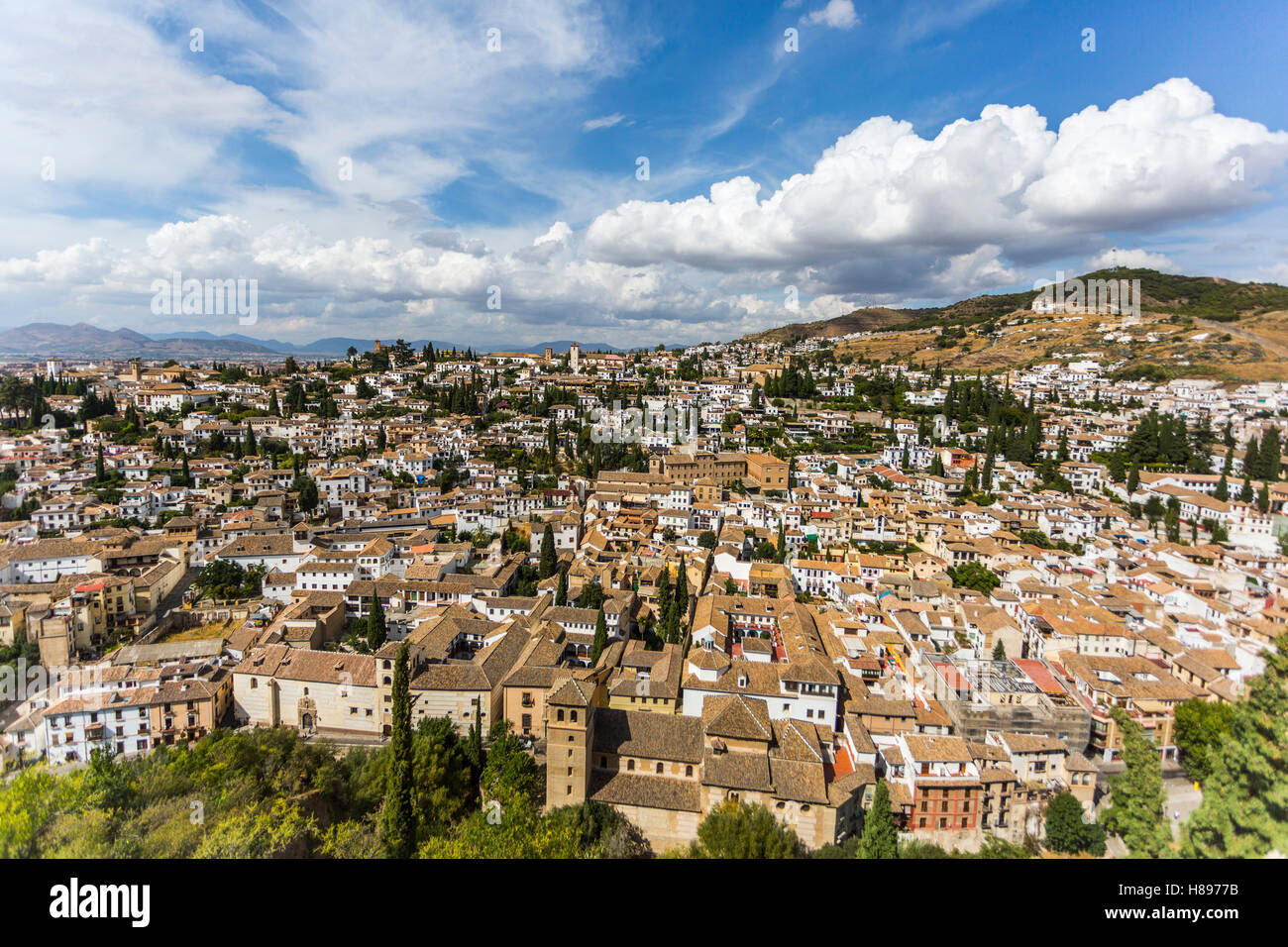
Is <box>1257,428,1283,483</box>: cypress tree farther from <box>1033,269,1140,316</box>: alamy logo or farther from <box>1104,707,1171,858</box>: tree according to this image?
<box>1033,269,1140,316</box>: alamy logo

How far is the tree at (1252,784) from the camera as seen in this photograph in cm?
214

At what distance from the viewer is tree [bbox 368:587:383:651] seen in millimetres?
11789

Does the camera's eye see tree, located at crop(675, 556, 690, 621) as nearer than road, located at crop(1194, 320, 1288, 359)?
No

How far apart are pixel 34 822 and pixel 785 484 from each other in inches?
814

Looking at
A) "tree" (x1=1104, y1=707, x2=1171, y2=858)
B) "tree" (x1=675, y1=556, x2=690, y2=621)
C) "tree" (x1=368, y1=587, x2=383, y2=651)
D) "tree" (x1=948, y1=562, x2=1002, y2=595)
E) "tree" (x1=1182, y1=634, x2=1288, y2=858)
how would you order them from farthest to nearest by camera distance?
"tree" (x1=948, y1=562, x2=1002, y2=595), "tree" (x1=675, y1=556, x2=690, y2=621), "tree" (x1=368, y1=587, x2=383, y2=651), "tree" (x1=1104, y1=707, x2=1171, y2=858), "tree" (x1=1182, y1=634, x2=1288, y2=858)

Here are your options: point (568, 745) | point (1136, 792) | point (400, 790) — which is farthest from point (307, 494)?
point (1136, 792)

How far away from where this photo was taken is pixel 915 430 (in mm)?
26266

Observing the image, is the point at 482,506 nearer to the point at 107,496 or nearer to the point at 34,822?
the point at 107,496

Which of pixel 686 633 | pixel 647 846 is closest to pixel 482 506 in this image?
pixel 686 633

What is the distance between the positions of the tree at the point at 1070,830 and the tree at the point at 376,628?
37.2 feet

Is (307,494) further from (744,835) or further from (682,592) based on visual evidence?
(744,835)

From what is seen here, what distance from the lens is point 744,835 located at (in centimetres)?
588

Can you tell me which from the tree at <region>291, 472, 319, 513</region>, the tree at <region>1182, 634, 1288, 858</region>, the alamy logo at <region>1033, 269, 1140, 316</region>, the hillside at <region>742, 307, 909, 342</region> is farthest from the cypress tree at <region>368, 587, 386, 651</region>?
the hillside at <region>742, 307, 909, 342</region>

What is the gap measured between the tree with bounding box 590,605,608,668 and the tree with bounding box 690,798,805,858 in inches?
169
